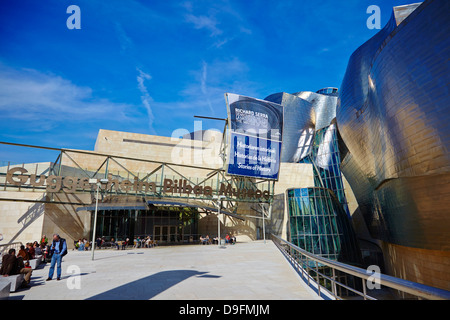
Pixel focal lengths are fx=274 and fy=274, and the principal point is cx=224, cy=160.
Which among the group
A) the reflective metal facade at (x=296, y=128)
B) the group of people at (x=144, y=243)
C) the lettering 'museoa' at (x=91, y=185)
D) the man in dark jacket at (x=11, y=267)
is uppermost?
the reflective metal facade at (x=296, y=128)

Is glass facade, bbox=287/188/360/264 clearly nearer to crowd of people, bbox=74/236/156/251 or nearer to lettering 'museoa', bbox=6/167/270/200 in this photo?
lettering 'museoa', bbox=6/167/270/200

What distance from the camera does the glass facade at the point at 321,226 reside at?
3134 cm

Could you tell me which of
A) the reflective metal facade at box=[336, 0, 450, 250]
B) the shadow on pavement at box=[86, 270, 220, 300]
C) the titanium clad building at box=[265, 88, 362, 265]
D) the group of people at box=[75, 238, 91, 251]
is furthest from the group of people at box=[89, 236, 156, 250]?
the reflective metal facade at box=[336, 0, 450, 250]

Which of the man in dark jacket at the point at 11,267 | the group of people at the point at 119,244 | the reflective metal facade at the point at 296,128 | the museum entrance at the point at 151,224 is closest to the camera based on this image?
the man in dark jacket at the point at 11,267

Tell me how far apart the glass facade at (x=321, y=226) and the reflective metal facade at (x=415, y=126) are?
934 cm

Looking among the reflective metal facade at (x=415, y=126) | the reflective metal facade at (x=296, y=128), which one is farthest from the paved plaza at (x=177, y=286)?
the reflective metal facade at (x=296, y=128)

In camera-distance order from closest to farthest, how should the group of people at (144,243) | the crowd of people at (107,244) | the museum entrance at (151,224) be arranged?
the crowd of people at (107,244), the group of people at (144,243), the museum entrance at (151,224)

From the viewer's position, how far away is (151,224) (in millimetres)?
32250

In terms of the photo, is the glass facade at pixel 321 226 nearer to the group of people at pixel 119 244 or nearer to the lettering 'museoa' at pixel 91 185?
the lettering 'museoa' at pixel 91 185

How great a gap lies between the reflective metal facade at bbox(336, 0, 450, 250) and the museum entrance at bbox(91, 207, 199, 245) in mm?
21539

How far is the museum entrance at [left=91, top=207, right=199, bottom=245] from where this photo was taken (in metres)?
29.8

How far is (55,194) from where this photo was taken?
27.3 m
